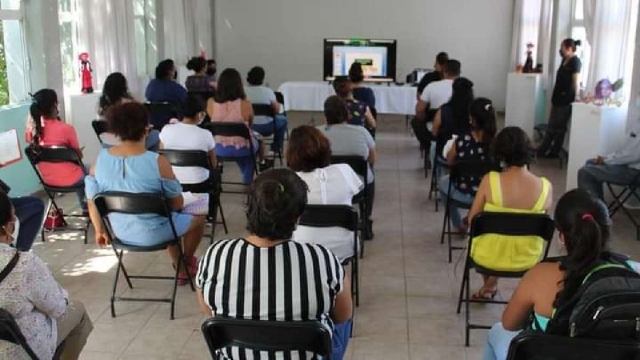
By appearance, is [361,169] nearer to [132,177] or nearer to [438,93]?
[132,177]

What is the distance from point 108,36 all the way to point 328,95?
3065 mm

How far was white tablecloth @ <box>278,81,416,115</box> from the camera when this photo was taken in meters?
9.23

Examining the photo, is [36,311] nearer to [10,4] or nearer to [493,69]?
[10,4]

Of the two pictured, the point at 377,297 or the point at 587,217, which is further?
the point at 377,297

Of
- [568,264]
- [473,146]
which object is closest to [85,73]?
[473,146]

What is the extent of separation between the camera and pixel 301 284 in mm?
2096

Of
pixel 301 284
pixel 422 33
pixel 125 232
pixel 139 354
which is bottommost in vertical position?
pixel 139 354

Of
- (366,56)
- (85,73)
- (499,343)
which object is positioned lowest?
(499,343)

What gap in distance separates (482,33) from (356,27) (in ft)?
6.72

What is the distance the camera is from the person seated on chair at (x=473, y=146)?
14.6 feet

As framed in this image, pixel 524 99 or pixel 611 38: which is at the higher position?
pixel 611 38

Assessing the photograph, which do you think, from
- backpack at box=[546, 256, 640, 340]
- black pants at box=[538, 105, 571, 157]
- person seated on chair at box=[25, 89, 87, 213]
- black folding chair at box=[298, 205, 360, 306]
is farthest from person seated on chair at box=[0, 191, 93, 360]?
black pants at box=[538, 105, 571, 157]

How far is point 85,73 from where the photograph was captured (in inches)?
273

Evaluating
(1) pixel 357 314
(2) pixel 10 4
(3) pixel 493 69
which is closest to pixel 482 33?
(3) pixel 493 69
